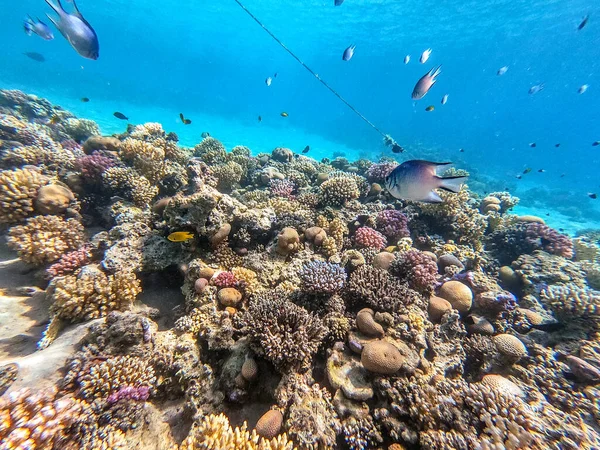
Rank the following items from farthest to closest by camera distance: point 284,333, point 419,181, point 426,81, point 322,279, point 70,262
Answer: point 426,81 < point 70,262 < point 322,279 < point 284,333 < point 419,181

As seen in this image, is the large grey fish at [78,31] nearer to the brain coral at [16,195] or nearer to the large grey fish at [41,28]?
the brain coral at [16,195]

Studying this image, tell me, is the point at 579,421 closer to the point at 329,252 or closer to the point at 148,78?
the point at 329,252

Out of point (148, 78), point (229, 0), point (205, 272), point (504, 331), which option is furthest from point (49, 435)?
point (148, 78)

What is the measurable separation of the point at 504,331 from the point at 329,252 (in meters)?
3.51

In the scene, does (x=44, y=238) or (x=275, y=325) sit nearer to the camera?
(x=275, y=325)

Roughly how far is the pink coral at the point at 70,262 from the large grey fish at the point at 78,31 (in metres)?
3.64

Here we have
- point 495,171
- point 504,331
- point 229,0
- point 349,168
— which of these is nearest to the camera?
point 504,331

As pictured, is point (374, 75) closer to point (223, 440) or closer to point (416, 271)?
point (416, 271)

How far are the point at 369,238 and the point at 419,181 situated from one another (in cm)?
305

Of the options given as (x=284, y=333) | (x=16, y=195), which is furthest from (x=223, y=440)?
(x=16, y=195)

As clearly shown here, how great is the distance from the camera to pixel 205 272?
451 centimetres

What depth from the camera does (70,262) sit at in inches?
186

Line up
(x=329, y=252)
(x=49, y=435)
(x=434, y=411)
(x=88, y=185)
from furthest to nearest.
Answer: (x=88, y=185) → (x=329, y=252) → (x=434, y=411) → (x=49, y=435)

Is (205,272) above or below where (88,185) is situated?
below
